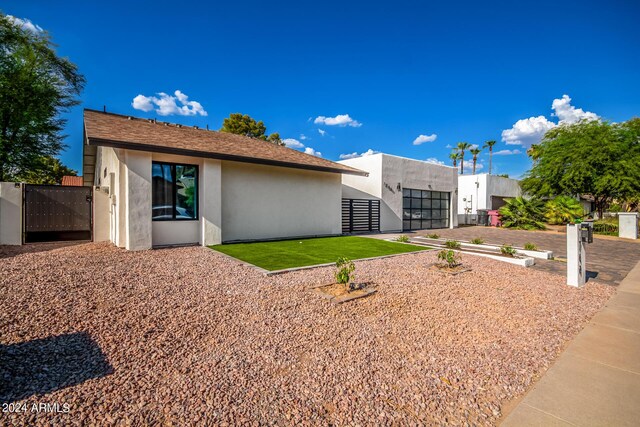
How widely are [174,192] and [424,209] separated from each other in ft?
55.4

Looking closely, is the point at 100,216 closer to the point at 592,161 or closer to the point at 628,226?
the point at 628,226

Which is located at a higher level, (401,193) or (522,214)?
(401,193)

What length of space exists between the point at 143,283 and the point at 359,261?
513 cm

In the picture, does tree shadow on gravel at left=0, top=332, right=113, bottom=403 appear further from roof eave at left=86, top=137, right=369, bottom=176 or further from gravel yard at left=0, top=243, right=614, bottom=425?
roof eave at left=86, top=137, right=369, bottom=176

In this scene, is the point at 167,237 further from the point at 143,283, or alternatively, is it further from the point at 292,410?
the point at 292,410

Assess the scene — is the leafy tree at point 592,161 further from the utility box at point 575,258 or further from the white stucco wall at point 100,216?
the white stucco wall at point 100,216

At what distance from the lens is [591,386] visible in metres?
2.62

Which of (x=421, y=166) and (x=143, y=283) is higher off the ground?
(x=421, y=166)

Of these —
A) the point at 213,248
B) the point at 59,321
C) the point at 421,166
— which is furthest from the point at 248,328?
the point at 421,166

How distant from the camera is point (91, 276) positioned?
17.9ft

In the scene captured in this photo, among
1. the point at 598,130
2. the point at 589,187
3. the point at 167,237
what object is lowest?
the point at 167,237

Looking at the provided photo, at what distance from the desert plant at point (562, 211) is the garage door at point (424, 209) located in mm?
7187

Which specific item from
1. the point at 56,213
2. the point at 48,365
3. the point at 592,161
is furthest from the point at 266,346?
the point at 592,161

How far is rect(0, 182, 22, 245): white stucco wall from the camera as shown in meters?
9.30
